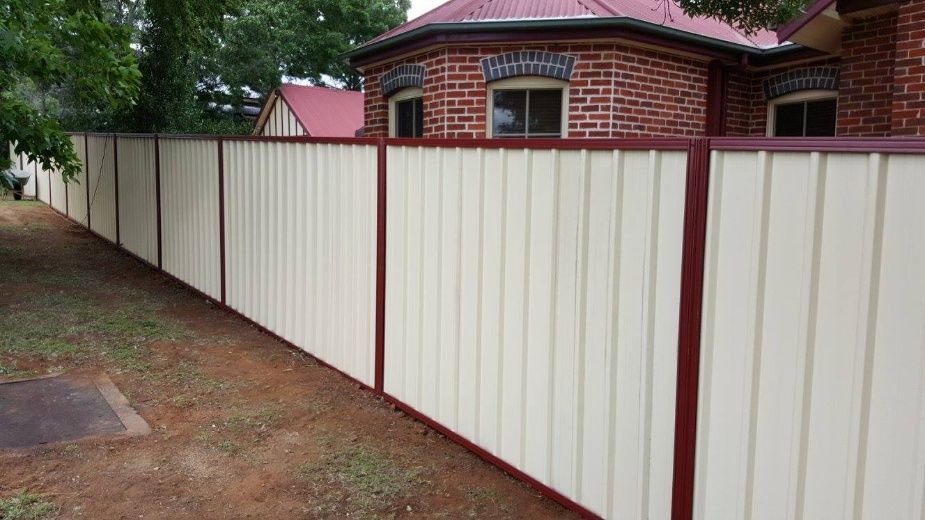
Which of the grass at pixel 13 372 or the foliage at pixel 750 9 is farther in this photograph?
the foliage at pixel 750 9

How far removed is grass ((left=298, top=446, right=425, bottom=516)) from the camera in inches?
146

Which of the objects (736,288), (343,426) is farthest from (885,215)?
(343,426)

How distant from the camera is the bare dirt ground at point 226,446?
3.67 m

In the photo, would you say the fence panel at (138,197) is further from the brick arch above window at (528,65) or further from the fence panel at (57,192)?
the fence panel at (57,192)

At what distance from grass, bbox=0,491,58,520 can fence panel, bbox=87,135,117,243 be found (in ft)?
30.7

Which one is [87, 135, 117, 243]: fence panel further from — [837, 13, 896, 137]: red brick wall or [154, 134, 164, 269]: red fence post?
[837, 13, 896, 137]: red brick wall

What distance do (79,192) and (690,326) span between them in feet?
48.7

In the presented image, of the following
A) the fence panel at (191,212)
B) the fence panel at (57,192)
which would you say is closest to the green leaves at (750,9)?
the fence panel at (191,212)

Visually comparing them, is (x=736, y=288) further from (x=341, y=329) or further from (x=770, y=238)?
(x=341, y=329)

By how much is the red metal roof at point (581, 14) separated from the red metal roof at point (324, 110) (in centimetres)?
923

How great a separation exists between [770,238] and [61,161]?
31.3ft

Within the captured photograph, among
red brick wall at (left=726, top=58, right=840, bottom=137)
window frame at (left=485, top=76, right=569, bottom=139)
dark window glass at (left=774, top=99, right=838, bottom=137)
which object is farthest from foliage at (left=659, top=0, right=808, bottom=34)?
red brick wall at (left=726, top=58, right=840, bottom=137)

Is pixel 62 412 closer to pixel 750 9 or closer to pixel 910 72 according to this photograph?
pixel 750 9

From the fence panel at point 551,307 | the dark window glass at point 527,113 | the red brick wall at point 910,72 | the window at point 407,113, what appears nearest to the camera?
the fence panel at point 551,307
